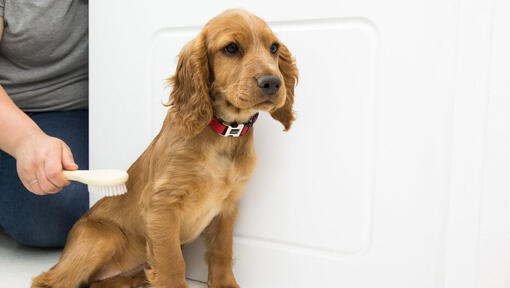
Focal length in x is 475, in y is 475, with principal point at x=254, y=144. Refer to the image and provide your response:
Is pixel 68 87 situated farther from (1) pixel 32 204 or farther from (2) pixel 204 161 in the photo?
(2) pixel 204 161

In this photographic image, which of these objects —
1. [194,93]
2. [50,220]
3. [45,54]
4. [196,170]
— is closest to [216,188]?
[196,170]

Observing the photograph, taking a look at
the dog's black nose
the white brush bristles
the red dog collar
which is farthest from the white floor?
the dog's black nose

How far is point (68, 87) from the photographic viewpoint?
74.5 inches

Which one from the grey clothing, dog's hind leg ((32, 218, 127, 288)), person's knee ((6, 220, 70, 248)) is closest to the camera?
dog's hind leg ((32, 218, 127, 288))

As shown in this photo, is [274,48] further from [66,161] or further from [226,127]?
[66,161]

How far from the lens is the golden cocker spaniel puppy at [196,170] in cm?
116

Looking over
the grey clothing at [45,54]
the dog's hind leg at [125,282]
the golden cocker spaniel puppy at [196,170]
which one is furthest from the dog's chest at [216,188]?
the grey clothing at [45,54]

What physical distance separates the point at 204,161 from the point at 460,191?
24.8 inches

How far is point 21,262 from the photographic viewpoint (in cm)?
168

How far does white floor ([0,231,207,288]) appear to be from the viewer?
1490mm

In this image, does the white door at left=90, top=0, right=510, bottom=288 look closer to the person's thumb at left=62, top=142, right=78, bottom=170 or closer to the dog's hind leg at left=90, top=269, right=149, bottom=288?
the dog's hind leg at left=90, top=269, right=149, bottom=288

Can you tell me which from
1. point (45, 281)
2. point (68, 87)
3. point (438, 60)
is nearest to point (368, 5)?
point (438, 60)

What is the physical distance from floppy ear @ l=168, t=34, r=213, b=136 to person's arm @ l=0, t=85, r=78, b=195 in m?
0.34

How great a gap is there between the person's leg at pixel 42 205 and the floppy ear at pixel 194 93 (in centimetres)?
85
